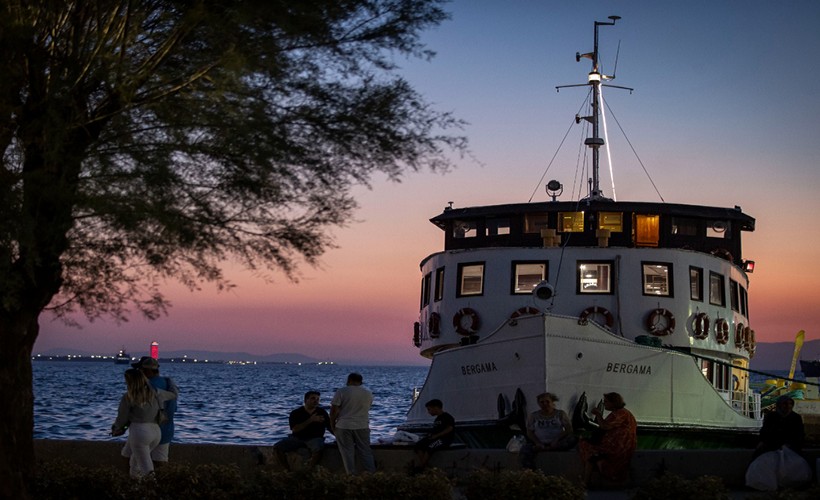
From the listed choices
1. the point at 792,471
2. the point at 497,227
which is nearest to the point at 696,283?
the point at 497,227

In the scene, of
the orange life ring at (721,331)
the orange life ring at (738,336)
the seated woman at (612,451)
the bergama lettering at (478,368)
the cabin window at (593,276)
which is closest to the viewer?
the seated woman at (612,451)

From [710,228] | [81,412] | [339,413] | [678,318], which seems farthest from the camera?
[81,412]

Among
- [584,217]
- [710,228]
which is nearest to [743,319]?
[710,228]

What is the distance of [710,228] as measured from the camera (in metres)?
26.8

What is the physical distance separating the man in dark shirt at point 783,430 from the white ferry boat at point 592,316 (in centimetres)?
490

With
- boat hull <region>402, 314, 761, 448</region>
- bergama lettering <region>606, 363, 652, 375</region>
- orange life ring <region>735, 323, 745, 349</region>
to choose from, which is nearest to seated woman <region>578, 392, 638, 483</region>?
boat hull <region>402, 314, 761, 448</region>

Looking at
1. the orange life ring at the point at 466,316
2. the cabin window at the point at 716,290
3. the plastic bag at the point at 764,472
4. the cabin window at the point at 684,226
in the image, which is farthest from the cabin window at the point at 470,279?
the plastic bag at the point at 764,472

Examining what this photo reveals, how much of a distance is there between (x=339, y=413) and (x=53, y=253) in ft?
19.7

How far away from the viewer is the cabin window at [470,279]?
81.6 ft

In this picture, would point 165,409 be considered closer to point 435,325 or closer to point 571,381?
point 571,381

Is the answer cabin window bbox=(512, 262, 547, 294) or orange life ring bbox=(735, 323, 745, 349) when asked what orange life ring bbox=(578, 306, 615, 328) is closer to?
cabin window bbox=(512, 262, 547, 294)

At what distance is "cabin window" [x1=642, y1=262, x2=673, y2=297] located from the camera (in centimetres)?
2416

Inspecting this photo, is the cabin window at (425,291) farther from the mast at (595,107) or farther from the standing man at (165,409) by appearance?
the standing man at (165,409)

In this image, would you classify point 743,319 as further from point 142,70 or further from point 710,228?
point 142,70
